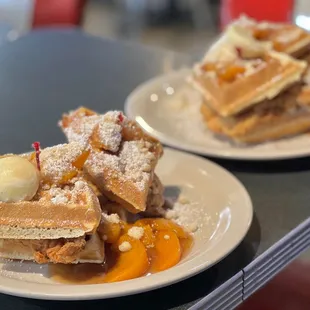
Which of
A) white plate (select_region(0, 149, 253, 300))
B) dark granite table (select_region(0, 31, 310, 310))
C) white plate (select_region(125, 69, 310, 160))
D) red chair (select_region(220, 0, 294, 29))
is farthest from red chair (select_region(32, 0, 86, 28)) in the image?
white plate (select_region(0, 149, 253, 300))

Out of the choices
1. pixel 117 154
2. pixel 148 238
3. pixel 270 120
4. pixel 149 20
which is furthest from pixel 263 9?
pixel 149 20

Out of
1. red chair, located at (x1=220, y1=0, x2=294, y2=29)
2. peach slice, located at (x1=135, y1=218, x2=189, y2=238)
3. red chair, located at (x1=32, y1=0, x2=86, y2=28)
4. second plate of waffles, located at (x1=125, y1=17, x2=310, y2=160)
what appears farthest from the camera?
red chair, located at (x1=32, y1=0, x2=86, y2=28)

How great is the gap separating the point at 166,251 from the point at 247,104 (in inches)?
28.8

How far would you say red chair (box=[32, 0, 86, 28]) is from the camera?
136 inches

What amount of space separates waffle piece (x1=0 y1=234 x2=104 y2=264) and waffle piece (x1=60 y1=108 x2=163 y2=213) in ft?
0.41

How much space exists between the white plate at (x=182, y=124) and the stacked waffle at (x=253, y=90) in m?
0.04

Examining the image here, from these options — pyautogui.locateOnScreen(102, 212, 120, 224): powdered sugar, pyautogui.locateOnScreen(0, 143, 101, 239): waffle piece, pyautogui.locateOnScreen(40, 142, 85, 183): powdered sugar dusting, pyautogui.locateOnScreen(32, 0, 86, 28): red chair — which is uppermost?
pyautogui.locateOnScreen(40, 142, 85, 183): powdered sugar dusting

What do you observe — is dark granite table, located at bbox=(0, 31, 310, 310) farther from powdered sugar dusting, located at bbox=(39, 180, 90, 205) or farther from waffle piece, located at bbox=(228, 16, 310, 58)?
waffle piece, located at bbox=(228, 16, 310, 58)

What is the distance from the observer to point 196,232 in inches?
52.5

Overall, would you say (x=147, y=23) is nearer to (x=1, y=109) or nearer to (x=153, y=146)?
(x=1, y=109)

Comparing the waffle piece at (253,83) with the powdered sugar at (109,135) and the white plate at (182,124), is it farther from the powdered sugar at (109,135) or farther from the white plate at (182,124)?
the powdered sugar at (109,135)

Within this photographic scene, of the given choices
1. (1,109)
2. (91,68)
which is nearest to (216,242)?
(1,109)

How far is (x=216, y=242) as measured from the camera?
48.6 inches

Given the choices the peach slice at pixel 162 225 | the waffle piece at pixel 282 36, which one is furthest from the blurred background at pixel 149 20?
the peach slice at pixel 162 225
